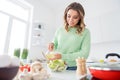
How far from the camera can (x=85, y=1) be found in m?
3.83

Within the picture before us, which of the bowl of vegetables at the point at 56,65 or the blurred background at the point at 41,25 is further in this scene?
the blurred background at the point at 41,25

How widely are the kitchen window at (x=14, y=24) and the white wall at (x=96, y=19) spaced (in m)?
0.24

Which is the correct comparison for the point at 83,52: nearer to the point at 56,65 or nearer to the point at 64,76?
the point at 56,65

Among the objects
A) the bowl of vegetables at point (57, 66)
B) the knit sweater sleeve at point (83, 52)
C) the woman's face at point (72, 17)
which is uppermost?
the woman's face at point (72, 17)

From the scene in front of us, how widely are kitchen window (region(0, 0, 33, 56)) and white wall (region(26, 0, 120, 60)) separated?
Answer: 241mm

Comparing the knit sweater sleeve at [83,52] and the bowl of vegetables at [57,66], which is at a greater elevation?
the knit sweater sleeve at [83,52]

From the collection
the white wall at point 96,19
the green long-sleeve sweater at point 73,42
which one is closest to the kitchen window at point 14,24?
the white wall at point 96,19

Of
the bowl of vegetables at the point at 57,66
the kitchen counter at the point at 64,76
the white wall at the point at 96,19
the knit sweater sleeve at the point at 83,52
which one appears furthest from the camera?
the white wall at the point at 96,19

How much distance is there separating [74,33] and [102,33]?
2339mm

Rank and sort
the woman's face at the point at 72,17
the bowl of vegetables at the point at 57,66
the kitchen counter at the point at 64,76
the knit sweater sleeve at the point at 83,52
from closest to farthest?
the kitchen counter at the point at 64,76 → the bowl of vegetables at the point at 57,66 → the knit sweater sleeve at the point at 83,52 → the woman's face at the point at 72,17

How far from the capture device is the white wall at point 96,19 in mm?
3049

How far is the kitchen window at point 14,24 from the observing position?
3.06 m

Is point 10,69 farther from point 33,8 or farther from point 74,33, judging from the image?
point 33,8

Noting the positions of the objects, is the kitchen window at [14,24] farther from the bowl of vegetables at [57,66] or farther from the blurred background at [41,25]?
the bowl of vegetables at [57,66]
